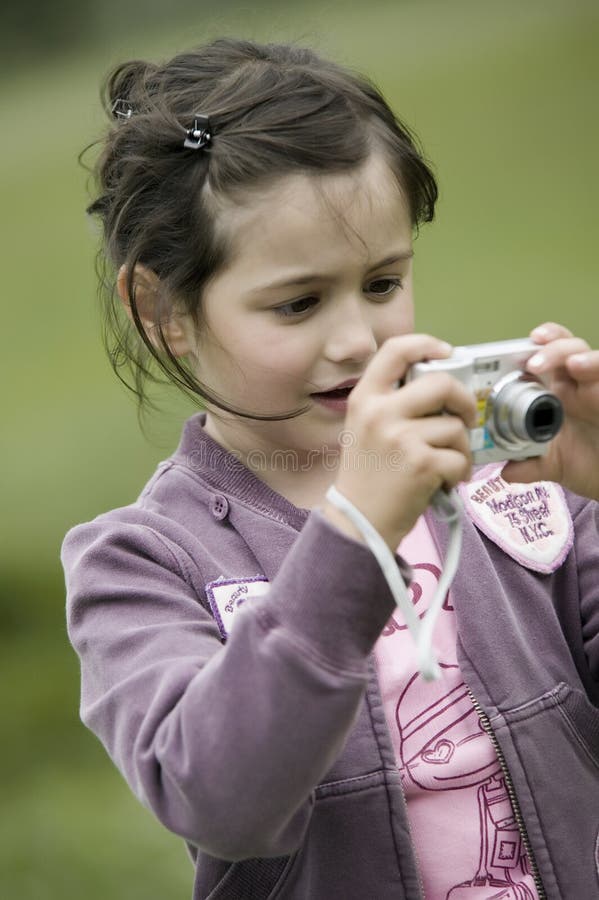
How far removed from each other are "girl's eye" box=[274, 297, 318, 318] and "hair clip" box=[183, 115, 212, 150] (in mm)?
165

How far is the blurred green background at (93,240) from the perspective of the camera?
3.09 m

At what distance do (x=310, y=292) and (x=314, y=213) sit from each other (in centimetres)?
6

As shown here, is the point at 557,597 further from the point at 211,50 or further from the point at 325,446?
the point at 211,50

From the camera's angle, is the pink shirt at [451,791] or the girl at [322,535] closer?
the girl at [322,535]

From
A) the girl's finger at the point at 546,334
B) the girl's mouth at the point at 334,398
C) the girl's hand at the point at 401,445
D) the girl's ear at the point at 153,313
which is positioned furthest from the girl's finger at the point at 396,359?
the girl's ear at the point at 153,313

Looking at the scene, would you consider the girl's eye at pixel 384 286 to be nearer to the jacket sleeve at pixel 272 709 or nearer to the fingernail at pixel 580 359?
the fingernail at pixel 580 359

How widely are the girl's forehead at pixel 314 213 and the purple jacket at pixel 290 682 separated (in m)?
0.19

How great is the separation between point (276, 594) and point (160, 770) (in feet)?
0.47

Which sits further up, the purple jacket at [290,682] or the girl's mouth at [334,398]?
the girl's mouth at [334,398]

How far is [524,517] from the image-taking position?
1.06 metres

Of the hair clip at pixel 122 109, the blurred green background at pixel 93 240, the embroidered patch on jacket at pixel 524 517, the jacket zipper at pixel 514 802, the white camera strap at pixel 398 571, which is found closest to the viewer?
the white camera strap at pixel 398 571

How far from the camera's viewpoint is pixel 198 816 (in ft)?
2.46

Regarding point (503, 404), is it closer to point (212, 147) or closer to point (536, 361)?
point (536, 361)

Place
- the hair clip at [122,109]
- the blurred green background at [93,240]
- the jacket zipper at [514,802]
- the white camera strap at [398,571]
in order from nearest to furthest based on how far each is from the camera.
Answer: the white camera strap at [398,571] < the jacket zipper at [514,802] < the hair clip at [122,109] < the blurred green background at [93,240]
